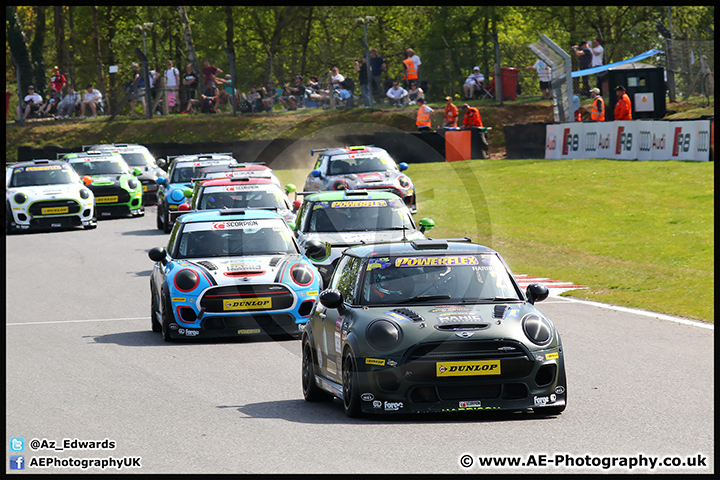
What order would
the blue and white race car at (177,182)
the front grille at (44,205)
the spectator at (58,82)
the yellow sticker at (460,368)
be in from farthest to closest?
the spectator at (58,82) < the front grille at (44,205) < the blue and white race car at (177,182) < the yellow sticker at (460,368)

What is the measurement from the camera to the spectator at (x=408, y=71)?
136ft

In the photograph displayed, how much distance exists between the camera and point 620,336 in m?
11.8

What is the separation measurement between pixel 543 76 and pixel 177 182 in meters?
19.3

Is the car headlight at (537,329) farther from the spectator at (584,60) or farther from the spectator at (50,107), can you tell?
the spectator at (50,107)

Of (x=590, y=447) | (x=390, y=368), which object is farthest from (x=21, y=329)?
(x=590, y=447)

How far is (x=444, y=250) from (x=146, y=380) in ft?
10.3

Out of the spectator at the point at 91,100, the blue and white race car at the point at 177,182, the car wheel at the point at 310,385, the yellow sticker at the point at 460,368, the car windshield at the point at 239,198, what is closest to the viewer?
the yellow sticker at the point at 460,368

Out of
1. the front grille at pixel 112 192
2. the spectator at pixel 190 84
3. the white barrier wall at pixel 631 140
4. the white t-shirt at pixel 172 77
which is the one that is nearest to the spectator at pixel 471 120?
the white barrier wall at pixel 631 140

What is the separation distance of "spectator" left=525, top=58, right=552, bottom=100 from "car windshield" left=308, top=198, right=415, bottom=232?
80.6ft

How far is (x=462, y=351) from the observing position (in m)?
7.70

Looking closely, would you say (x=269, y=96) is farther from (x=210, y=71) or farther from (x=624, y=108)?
(x=624, y=108)

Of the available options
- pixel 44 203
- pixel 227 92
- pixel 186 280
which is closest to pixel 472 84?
pixel 227 92

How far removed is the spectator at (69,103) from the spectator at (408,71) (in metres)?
16.3

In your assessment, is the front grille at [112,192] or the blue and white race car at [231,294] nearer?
the blue and white race car at [231,294]
